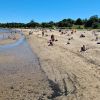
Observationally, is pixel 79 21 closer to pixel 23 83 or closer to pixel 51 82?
pixel 51 82

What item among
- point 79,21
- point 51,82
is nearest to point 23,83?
point 51,82

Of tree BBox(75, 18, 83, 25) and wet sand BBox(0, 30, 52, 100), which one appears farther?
tree BBox(75, 18, 83, 25)

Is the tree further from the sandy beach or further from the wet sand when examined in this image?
the wet sand

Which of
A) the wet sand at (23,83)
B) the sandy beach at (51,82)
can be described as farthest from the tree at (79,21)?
the wet sand at (23,83)

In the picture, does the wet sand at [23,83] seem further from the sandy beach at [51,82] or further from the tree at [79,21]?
the tree at [79,21]

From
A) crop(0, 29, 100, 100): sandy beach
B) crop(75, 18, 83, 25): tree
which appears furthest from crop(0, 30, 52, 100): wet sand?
crop(75, 18, 83, 25): tree

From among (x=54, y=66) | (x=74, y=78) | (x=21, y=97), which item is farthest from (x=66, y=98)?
(x=54, y=66)

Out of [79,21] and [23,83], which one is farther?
[79,21]

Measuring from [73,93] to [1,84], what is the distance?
12.9 feet

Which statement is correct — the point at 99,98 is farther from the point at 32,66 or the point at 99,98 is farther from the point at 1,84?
the point at 32,66

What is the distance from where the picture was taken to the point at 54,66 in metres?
18.1

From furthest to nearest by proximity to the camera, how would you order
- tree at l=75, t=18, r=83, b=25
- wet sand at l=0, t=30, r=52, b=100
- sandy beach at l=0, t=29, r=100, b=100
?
tree at l=75, t=18, r=83, b=25, wet sand at l=0, t=30, r=52, b=100, sandy beach at l=0, t=29, r=100, b=100

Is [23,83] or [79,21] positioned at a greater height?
[23,83]

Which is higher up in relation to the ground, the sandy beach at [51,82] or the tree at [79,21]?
the sandy beach at [51,82]
